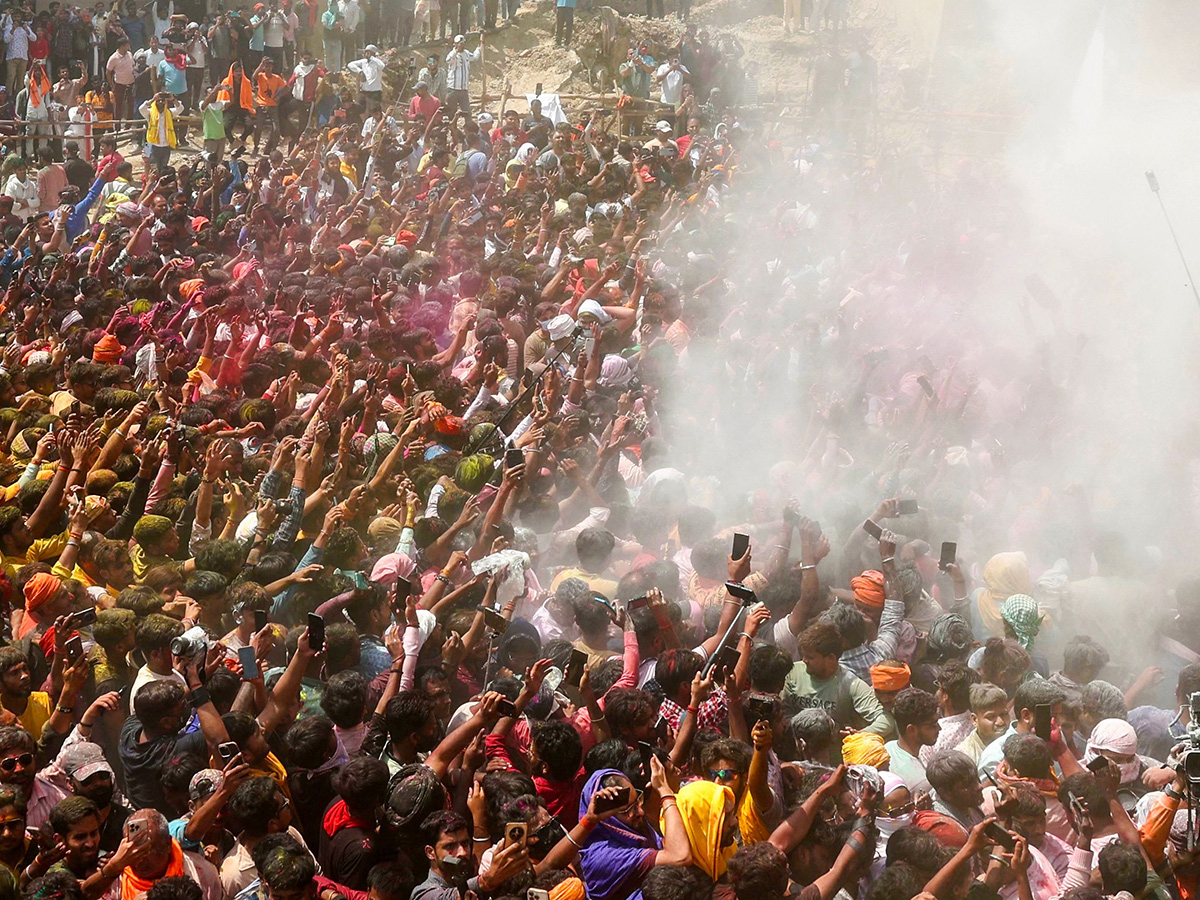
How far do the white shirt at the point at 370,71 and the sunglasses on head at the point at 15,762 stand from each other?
47.8ft

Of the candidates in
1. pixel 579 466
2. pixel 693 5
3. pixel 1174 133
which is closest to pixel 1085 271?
pixel 1174 133

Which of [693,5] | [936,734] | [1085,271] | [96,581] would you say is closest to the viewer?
[936,734]

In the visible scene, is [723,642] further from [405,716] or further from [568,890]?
[568,890]

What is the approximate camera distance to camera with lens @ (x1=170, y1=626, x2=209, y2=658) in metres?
4.30

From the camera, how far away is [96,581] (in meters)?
5.37

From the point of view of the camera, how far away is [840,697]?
16.1 ft

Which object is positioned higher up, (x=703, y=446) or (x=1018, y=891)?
(x=1018, y=891)

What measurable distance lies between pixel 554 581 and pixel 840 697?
5.05ft

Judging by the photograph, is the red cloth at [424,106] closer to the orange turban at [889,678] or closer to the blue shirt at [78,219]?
the blue shirt at [78,219]

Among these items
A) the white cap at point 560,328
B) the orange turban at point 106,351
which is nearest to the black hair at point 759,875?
the white cap at point 560,328

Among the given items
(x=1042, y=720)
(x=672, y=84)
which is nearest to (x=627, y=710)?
(x=1042, y=720)

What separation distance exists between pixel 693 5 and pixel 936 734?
20636 mm

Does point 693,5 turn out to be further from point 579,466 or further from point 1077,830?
point 1077,830

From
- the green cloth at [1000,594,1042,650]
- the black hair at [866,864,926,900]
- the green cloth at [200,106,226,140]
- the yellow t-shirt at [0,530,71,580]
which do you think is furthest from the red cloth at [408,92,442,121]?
the black hair at [866,864,926,900]
